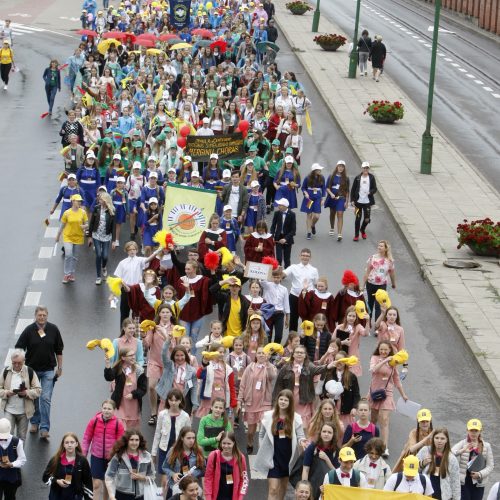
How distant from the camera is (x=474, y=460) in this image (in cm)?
1612

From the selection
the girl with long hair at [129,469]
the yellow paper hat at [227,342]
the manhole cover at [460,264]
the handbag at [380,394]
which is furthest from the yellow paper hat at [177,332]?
the manhole cover at [460,264]

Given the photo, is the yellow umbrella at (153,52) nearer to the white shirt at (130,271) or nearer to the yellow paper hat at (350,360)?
the white shirt at (130,271)

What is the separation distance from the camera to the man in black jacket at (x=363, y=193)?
27875mm

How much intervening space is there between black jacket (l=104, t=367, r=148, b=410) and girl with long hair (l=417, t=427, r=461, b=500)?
11.8ft

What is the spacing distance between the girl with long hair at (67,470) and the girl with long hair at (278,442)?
2.09 m

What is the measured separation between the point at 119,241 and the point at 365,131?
A: 1333 cm

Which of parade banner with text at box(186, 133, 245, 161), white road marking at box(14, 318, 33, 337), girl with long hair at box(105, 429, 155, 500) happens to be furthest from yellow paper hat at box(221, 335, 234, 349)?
parade banner with text at box(186, 133, 245, 161)

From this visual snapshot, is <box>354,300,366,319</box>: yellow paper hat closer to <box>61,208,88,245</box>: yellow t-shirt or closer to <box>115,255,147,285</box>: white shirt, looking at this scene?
<box>115,255,147,285</box>: white shirt

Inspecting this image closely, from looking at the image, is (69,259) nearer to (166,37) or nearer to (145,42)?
(145,42)

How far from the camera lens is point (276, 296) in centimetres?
2100

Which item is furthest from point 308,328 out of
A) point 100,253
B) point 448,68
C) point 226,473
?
point 448,68

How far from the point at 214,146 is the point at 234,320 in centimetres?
858

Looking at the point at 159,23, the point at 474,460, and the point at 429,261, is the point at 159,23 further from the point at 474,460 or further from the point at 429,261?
the point at 474,460

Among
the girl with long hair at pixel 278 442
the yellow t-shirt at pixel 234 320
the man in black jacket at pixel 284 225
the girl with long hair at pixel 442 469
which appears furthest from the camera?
the man in black jacket at pixel 284 225
